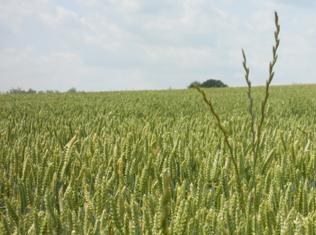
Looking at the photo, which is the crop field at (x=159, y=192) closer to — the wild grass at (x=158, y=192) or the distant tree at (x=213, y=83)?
the wild grass at (x=158, y=192)

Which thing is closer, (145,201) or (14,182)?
(145,201)

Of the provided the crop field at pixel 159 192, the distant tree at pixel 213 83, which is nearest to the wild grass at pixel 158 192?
the crop field at pixel 159 192

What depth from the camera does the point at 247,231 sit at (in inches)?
61.2

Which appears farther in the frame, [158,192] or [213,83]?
[213,83]

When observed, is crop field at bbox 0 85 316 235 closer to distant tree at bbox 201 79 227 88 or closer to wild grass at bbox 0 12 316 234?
wild grass at bbox 0 12 316 234

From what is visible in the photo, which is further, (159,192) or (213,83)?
(213,83)

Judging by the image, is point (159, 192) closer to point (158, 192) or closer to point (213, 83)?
point (158, 192)

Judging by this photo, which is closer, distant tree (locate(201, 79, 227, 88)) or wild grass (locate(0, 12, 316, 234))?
wild grass (locate(0, 12, 316, 234))

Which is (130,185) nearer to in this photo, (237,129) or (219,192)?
(219,192)

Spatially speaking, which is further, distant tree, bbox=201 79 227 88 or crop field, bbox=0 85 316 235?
distant tree, bbox=201 79 227 88

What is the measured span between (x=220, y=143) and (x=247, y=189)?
128 centimetres

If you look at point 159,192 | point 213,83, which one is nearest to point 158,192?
point 159,192

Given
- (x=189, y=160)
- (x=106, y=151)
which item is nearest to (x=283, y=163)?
(x=189, y=160)

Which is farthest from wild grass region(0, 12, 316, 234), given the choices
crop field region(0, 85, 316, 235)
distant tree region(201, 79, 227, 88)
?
distant tree region(201, 79, 227, 88)
